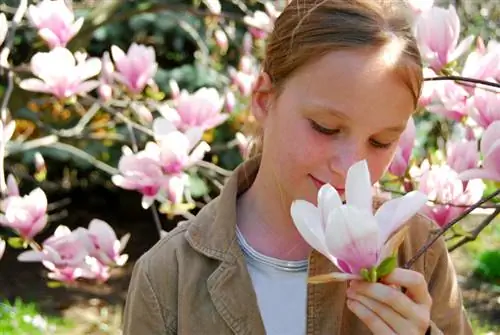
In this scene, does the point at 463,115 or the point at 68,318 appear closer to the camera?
the point at 463,115

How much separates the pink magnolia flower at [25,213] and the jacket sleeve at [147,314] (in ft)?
1.91

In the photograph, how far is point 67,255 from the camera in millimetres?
1819

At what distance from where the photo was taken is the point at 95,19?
2693 mm

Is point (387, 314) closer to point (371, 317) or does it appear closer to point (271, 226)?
point (371, 317)

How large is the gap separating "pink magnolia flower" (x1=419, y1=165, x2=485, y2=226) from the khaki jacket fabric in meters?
0.14

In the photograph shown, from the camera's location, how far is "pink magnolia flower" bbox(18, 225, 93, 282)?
5.90ft

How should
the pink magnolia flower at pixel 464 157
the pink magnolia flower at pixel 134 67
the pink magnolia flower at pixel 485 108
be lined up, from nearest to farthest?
1. the pink magnolia flower at pixel 485 108
2. the pink magnolia flower at pixel 464 157
3. the pink magnolia flower at pixel 134 67

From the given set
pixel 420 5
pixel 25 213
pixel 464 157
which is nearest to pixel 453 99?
pixel 464 157

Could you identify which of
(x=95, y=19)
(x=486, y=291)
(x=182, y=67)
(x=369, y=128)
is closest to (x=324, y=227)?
(x=369, y=128)

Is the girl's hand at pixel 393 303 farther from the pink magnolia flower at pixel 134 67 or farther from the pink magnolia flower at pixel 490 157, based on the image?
the pink magnolia flower at pixel 134 67

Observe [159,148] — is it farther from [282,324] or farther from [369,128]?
[369,128]

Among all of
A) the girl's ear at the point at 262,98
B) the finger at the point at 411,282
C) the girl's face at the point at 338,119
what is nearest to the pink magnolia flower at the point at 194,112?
the girl's ear at the point at 262,98

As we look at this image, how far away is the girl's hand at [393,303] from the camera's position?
0.89 m

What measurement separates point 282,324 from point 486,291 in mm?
2845
